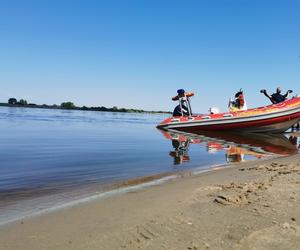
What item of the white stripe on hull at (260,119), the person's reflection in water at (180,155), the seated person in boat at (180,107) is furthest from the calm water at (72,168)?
the seated person in boat at (180,107)

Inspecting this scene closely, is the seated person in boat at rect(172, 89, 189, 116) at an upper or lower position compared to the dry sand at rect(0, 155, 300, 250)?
upper

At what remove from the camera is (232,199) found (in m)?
4.62

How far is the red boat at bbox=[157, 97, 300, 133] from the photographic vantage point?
20.2 metres

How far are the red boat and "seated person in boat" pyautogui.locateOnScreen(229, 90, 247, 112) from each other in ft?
4.03

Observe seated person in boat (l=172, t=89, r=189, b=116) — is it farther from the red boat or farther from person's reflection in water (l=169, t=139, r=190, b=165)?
person's reflection in water (l=169, t=139, r=190, b=165)

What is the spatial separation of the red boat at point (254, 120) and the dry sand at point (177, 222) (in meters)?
15.5

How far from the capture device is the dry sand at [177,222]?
10.8 ft

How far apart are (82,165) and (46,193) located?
3.03m

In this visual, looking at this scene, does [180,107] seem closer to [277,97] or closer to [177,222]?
[277,97]

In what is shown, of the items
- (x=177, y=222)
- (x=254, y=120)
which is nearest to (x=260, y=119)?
(x=254, y=120)

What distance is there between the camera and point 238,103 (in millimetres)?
22359

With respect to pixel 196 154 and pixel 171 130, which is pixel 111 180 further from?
pixel 171 130

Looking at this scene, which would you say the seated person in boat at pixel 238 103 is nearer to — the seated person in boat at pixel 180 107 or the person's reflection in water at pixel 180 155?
the seated person in boat at pixel 180 107

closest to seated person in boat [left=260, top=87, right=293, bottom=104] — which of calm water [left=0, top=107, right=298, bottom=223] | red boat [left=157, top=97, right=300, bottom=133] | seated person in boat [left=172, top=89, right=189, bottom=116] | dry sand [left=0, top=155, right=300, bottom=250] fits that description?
red boat [left=157, top=97, right=300, bottom=133]
